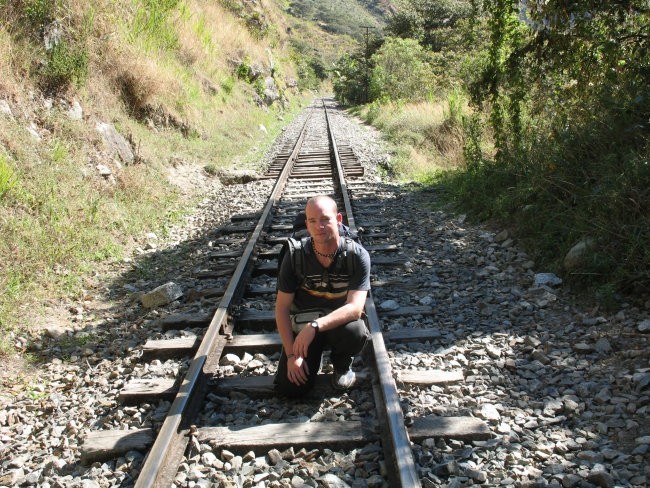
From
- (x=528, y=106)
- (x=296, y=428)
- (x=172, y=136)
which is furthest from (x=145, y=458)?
(x=172, y=136)

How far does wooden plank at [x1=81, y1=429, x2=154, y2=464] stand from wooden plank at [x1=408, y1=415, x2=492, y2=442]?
4.65 ft

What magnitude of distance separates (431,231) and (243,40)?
21234 mm

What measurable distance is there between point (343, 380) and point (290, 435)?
57cm

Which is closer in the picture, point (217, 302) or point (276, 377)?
point (276, 377)

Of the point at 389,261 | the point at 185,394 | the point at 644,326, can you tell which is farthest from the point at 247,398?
the point at 644,326

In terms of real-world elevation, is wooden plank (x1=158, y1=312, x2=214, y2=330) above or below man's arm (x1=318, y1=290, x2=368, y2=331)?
below

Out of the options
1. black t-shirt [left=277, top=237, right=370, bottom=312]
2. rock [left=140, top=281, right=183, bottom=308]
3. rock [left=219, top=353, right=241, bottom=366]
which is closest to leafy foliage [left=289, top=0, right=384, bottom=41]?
rock [left=140, top=281, right=183, bottom=308]

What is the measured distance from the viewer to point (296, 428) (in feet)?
10.1

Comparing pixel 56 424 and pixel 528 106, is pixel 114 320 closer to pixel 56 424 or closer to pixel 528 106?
pixel 56 424

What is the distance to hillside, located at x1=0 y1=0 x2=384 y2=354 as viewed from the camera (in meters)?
5.66

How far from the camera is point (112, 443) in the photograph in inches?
119

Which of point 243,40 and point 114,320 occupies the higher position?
point 243,40

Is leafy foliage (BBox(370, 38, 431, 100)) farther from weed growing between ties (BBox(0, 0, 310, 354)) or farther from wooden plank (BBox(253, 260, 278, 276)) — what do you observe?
wooden plank (BBox(253, 260, 278, 276))

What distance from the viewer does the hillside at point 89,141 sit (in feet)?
18.6
